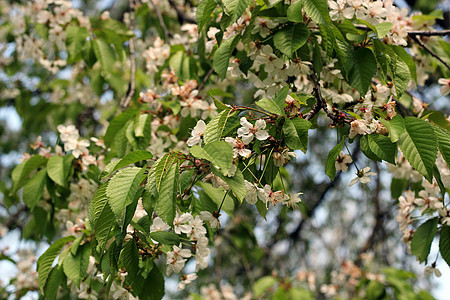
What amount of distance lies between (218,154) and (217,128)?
132mm

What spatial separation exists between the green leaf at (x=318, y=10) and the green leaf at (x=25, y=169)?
147cm

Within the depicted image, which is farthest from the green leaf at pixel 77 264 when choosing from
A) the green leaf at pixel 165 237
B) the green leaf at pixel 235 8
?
the green leaf at pixel 235 8

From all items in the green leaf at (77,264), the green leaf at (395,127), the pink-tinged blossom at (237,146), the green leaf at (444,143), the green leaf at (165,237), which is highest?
the green leaf at (395,127)

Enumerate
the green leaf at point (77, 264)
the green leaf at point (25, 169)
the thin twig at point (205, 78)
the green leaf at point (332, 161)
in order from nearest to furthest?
the green leaf at point (332, 161) → the green leaf at point (77, 264) → the green leaf at point (25, 169) → the thin twig at point (205, 78)

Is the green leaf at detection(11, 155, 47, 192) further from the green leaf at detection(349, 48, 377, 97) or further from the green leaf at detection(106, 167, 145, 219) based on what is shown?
the green leaf at detection(349, 48, 377, 97)

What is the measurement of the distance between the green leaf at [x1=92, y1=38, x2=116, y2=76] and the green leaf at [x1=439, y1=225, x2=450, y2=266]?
183 cm

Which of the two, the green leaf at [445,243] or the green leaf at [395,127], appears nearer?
the green leaf at [395,127]

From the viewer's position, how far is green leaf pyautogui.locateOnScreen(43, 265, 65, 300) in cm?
164

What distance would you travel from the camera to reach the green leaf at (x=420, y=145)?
1.24 meters

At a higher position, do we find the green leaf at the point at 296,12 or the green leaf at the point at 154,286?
the green leaf at the point at 296,12

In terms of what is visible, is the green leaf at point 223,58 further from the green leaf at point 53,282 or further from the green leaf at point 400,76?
the green leaf at point 53,282

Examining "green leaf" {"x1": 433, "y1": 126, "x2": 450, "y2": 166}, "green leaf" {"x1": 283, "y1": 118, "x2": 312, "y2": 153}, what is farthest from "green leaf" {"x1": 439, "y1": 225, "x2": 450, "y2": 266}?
"green leaf" {"x1": 283, "y1": 118, "x2": 312, "y2": 153}

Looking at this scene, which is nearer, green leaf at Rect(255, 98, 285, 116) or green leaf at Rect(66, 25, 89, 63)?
green leaf at Rect(255, 98, 285, 116)

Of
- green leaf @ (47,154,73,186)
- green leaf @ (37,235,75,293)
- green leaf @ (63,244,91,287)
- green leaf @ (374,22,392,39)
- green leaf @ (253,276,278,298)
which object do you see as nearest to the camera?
green leaf @ (374,22,392,39)
